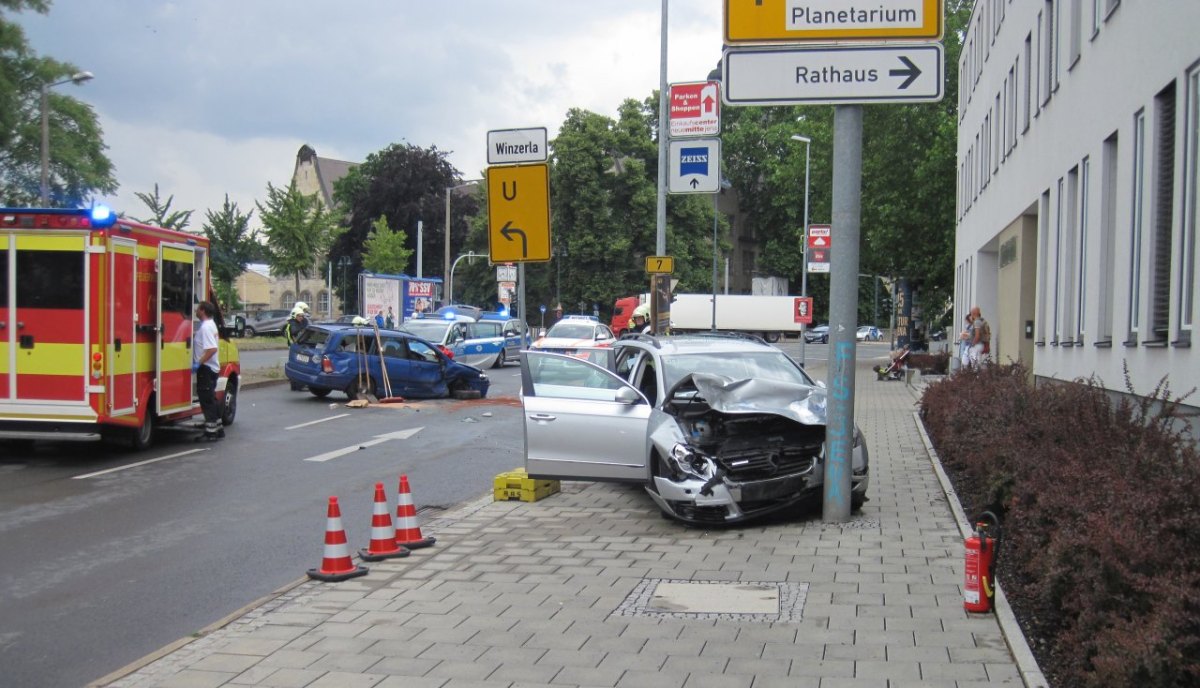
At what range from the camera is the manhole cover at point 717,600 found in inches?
253

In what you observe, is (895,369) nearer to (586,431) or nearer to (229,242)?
(586,431)

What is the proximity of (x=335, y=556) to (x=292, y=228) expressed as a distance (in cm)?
5018

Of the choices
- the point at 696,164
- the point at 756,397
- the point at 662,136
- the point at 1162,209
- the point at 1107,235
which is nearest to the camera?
the point at 756,397

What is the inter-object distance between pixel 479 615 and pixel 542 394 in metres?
3.91

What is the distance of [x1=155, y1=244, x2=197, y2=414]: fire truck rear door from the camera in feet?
46.6

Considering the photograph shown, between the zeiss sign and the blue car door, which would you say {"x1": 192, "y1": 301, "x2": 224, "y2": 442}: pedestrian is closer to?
the zeiss sign

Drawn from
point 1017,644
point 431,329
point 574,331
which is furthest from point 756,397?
point 574,331

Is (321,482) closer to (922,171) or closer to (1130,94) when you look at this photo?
(1130,94)

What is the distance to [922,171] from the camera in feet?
139

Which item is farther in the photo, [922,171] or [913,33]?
[922,171]

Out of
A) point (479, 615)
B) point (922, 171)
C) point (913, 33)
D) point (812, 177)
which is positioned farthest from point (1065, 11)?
point (812, 177)

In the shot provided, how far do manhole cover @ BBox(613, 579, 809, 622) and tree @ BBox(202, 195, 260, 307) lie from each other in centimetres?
5412

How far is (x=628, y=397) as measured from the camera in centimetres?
992

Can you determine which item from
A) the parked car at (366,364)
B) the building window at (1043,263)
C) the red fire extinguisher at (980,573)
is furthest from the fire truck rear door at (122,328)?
the building window at (1043,263)
